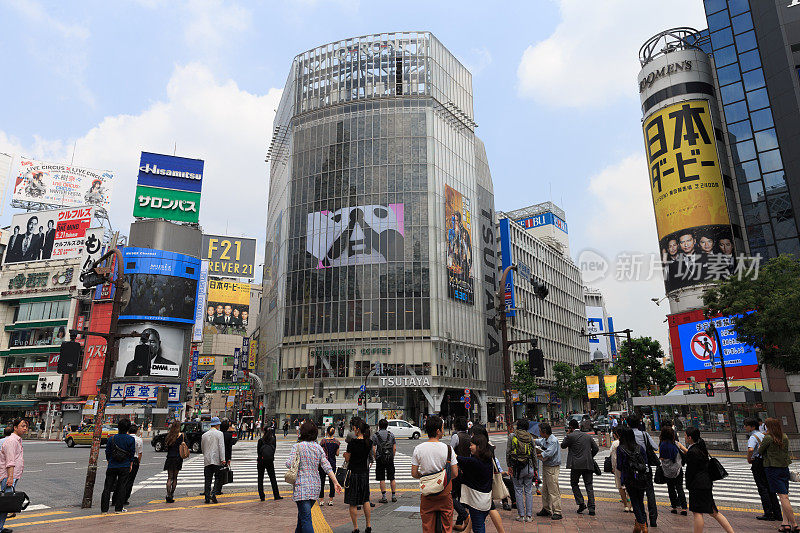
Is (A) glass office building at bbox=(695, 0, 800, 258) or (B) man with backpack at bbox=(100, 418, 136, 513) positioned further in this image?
(A) glass office building at bbox=(695, 0, 800, 258)

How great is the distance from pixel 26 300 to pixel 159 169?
24189mm

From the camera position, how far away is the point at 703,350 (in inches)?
1654

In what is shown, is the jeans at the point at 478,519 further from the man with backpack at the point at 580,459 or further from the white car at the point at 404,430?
the white car at the point at 404,430

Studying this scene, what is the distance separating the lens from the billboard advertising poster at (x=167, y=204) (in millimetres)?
68875

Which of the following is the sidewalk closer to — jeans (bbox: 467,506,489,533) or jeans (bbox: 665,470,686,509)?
jeans (bbox: 665,470,686,509)

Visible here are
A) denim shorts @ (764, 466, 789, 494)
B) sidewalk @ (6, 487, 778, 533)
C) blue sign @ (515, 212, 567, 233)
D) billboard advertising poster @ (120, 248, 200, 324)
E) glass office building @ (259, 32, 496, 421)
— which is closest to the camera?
denim shorts @ (764, 466, 789, 494)

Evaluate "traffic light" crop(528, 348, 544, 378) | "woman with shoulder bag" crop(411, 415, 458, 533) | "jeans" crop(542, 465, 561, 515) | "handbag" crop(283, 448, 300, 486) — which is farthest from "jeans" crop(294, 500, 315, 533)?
"traffic light" crop(528, 348, 544, 378)

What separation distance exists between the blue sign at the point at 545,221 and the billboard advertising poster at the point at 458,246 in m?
49.2

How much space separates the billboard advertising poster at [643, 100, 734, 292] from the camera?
43.6 m

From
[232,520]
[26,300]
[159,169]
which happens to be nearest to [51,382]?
[26,300]

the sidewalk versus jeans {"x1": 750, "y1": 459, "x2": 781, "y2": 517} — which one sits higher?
jeans {"x1": 750, "y1": 459, "x2": 781, "y2": 517}

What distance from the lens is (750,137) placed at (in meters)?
44.5

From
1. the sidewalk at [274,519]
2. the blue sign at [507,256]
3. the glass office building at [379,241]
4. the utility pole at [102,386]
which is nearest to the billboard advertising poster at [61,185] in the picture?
the glass office building at [379,241]

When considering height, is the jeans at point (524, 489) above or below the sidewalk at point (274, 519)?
above
